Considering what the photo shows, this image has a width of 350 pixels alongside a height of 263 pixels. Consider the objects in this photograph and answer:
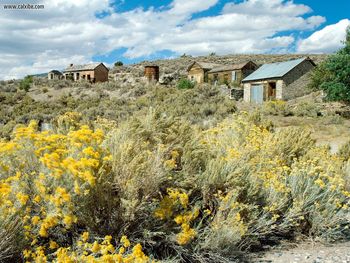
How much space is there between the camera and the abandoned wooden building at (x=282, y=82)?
1308 inches

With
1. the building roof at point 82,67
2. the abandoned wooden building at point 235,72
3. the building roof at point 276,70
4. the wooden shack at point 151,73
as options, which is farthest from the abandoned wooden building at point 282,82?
the building roof at point 82,67

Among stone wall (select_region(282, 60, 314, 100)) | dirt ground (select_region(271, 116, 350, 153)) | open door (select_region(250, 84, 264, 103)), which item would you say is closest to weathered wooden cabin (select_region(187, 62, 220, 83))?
open door (select_region(250, 84, 264, 103))

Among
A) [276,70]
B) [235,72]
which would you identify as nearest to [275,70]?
[276,70]

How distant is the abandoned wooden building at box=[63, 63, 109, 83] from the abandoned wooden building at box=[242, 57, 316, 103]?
72.4ft

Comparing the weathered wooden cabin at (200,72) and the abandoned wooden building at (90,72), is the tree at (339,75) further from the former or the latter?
the abandoned wooden building at (90,72)

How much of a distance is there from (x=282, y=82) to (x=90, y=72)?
1051 inches

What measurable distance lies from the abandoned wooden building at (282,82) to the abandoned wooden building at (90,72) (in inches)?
868

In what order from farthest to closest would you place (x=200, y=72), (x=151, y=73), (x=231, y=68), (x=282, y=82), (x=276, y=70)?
(x=200, y=72), (x=231, y=68), (x=151, y=73), (x=276, y=70), (x=282, y=82)

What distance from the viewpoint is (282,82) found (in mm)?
33031

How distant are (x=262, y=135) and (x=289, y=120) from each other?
14693 mm

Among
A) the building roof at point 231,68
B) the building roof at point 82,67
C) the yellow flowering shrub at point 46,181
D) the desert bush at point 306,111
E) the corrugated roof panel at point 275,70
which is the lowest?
the desert bush at point 306,111

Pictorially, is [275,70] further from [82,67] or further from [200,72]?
[82,67]

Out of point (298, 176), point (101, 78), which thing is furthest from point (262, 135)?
point (101, 78)

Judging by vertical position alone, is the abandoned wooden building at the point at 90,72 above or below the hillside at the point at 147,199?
above
